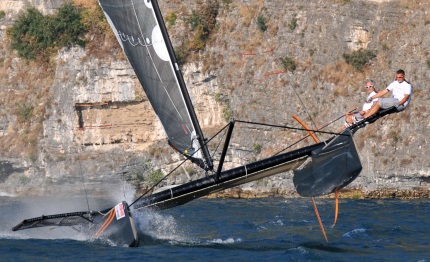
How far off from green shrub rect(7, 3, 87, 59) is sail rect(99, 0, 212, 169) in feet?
66.4

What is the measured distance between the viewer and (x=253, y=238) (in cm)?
1856

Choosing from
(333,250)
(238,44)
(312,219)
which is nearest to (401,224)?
(312,219)

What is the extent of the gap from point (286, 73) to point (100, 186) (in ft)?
25.4

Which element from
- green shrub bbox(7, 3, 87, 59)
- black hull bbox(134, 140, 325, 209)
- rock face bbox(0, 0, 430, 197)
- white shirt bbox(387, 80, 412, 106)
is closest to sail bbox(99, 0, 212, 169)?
black hull bbox(134, 140, 325, 209)

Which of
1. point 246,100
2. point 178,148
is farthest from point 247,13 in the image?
point 178,148

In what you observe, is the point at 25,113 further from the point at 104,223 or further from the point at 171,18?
the point at 104,223

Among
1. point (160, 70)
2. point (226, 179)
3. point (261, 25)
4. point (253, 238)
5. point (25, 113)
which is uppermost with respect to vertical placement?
point (261, 25)

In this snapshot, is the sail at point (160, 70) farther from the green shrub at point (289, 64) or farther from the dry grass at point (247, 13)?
the dry grass at point (247, 13)

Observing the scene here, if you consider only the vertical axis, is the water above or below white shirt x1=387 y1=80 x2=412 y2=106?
below

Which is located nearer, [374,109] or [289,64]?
[374,109]

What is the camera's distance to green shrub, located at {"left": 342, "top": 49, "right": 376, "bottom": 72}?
32.8 metres

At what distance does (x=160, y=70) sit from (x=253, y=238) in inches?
149

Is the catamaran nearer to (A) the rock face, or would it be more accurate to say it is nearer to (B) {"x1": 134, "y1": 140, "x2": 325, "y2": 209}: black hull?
(B) {"x1": 134, "y1": 140, "x2": 325, "y2": 209}: black hull

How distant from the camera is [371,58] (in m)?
33.0
